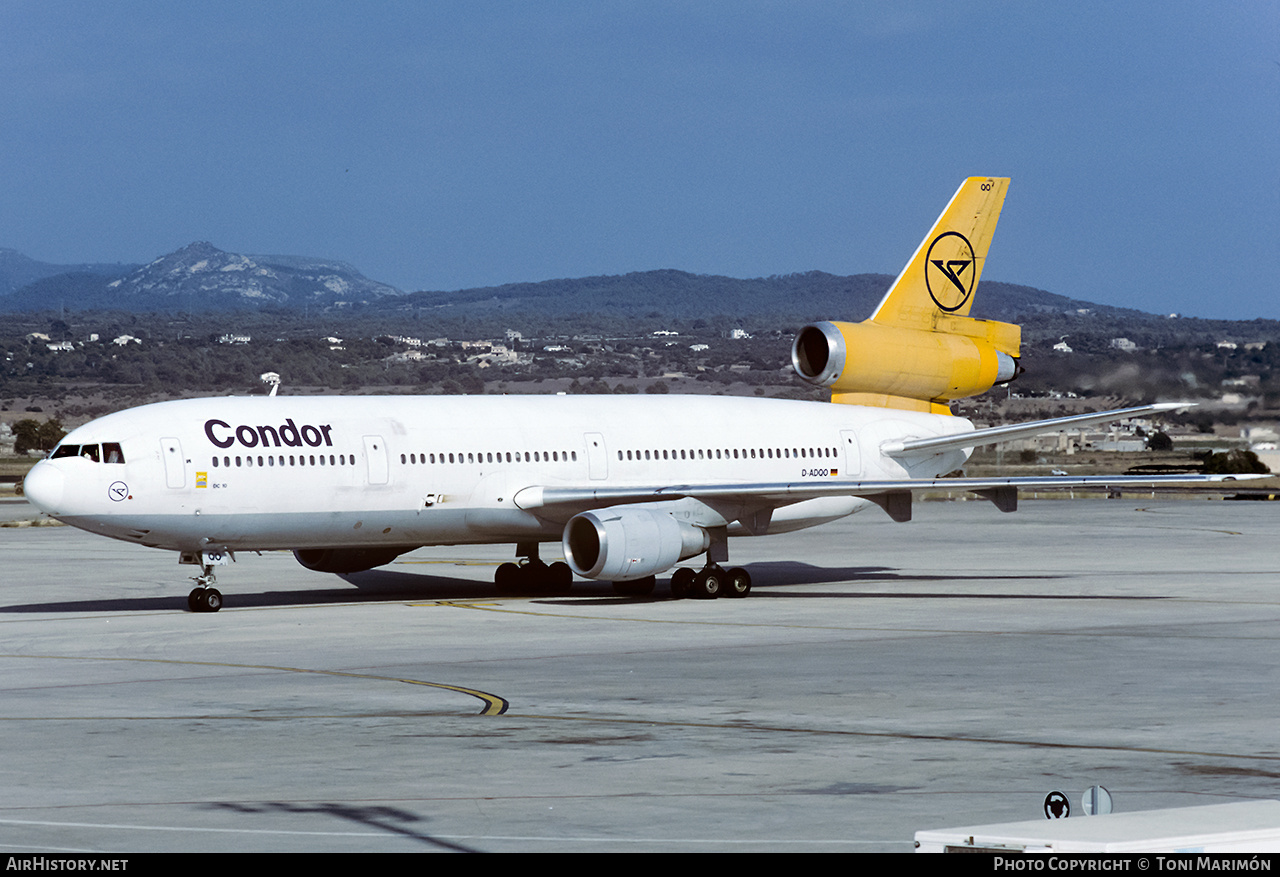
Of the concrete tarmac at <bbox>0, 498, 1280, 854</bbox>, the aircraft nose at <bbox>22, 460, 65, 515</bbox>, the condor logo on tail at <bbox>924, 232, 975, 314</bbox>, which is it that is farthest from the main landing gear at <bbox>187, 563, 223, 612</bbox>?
the condor logo on tail at <bbox>924, 232, 975, 314</bbox>

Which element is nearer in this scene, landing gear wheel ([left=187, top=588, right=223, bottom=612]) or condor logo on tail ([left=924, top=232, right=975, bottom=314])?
landing gear wheel ([left=187, top=588, right=223, bottom=612])

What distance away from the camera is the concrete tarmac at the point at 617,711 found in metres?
12.7

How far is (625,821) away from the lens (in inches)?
492

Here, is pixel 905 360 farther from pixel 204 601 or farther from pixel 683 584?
pixel 204 601

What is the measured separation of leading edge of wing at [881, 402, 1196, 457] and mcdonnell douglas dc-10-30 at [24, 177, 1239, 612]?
8 cm

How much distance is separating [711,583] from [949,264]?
10.9 m

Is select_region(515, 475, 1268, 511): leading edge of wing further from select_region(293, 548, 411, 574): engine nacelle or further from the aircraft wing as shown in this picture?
select_region(293, 548, 411, 574): engine nacelle

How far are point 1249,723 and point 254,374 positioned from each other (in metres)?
138

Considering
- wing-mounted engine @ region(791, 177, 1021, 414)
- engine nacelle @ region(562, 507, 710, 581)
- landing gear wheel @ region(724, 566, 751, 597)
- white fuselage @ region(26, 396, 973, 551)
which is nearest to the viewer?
white fuselage @ region(26, 396, 973, 551)

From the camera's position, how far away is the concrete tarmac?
12734 millimetres

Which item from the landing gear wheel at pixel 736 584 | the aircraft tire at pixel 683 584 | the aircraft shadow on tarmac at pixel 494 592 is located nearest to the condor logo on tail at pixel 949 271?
the aircraft shadow on tarmac at pixel 494 592

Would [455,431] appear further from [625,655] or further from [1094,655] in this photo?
[1094,655]

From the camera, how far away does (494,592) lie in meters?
35.9

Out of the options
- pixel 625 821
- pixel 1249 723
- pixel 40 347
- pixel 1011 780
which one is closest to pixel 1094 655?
pixel 1249 723
